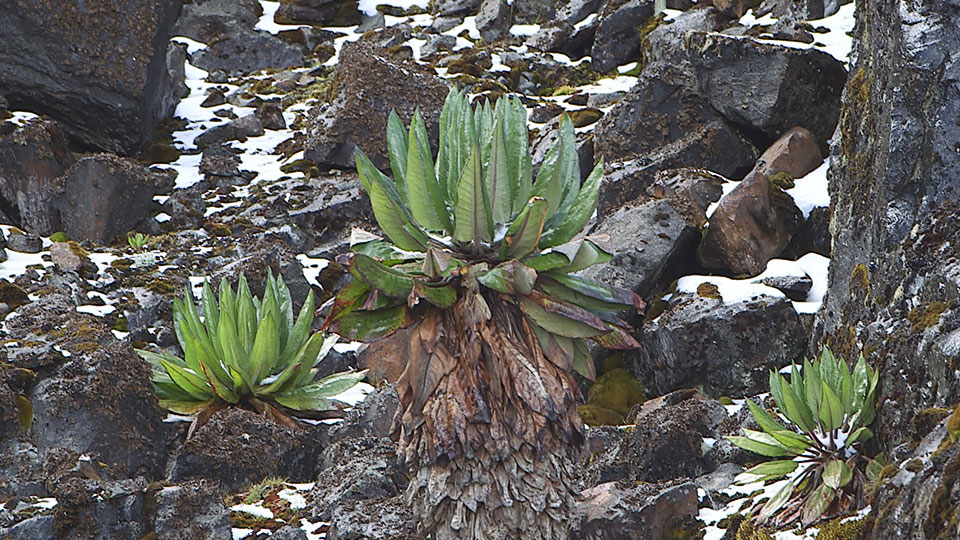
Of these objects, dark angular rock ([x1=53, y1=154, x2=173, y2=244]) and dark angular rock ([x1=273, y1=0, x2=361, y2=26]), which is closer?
dark angular rock ([x1=53, y1=154, x2=173, y2=244])

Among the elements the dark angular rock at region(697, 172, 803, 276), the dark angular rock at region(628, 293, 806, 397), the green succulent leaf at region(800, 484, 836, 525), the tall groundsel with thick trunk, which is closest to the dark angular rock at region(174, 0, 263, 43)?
the dark angular rock at region(697, 172, 803, 276)

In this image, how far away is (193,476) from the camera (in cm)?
583

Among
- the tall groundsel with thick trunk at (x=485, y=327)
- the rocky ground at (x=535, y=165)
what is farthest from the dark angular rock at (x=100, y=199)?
the tall groundsel with thick trunk at (x=485, y=327)

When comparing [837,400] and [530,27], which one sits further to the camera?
[530,27]

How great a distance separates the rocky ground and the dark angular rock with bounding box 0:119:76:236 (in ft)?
0.10

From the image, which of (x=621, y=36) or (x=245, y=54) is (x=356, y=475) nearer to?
(x=621, y=36)

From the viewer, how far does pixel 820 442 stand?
434 cm

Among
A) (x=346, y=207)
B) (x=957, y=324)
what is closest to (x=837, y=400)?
(x=957, y=324)

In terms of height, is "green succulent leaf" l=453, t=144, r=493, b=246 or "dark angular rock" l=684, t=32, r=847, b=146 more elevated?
"green succulent leaf" l=453, t=144, r=493, b=246

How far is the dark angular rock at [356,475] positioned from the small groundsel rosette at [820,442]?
6.01 feet

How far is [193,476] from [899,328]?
3950 mm

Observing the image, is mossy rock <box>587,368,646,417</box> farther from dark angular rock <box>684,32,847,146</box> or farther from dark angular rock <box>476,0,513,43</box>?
dark angular rock <box>476,0,513,43</box>

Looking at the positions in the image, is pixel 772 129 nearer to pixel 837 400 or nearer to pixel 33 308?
pixel 837 400

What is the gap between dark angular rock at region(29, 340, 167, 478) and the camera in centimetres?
590
